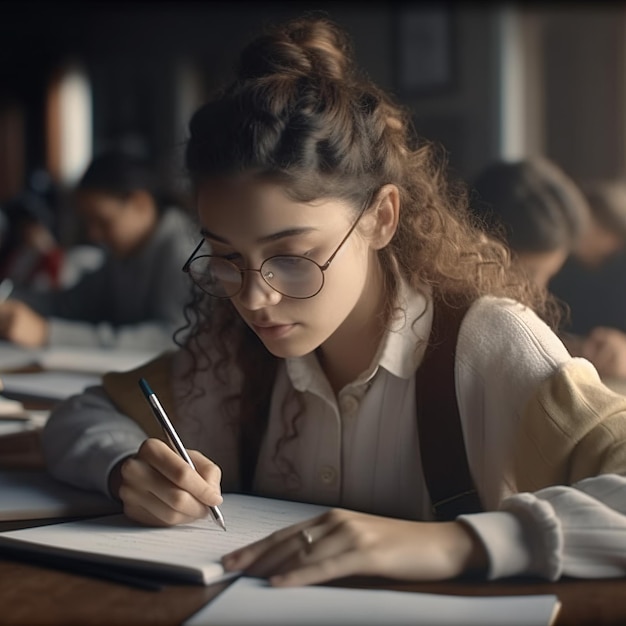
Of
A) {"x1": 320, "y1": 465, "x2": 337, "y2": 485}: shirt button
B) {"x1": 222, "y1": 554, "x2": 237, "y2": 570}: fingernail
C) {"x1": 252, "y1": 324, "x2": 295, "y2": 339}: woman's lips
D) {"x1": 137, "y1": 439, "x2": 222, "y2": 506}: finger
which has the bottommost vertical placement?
{"x1": 320, "y1": 465, "x2": 337, "y2": 485}: shirt button

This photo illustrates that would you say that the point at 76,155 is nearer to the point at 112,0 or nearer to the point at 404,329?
the point at 112,0

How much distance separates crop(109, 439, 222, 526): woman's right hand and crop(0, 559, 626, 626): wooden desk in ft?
0.41

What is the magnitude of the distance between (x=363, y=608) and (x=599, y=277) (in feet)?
5.87

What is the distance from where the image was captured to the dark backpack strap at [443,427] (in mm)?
1100

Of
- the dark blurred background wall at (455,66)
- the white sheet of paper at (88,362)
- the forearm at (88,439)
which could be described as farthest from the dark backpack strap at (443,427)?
the dark blurred background wall at (455,66)

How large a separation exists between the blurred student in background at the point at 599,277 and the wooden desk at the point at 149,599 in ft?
4.25

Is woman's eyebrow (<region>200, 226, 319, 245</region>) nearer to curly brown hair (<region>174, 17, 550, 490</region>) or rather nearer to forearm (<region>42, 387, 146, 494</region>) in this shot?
curly brown hair (<region>174, 17, 550, 490</region>)

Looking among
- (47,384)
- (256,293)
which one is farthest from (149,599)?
(47,384)

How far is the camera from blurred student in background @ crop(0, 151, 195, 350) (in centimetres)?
325

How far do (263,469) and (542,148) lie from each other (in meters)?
3.31

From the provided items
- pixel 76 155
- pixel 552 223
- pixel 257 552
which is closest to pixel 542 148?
pixel 552 223

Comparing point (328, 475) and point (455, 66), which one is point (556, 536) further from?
point (455, 66)

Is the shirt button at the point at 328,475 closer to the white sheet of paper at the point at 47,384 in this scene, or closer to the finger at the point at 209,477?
the finger at the point at 209,477

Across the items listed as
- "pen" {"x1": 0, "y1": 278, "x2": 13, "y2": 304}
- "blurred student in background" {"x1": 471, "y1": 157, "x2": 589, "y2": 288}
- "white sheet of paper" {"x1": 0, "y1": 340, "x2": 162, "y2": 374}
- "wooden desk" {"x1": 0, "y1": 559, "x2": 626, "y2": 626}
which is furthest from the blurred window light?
"wooden desk" {"x1": 0, "y1": 559, "x2": 626, "y2": 626}
